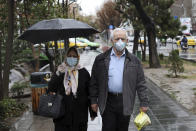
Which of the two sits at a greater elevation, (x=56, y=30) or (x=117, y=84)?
(x=56, y=30)

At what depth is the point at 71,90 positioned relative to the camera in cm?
420

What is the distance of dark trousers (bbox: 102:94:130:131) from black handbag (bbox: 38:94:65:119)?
0.56 meters

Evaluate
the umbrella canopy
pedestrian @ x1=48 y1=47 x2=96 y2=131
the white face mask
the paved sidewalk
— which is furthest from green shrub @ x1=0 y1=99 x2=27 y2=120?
the white face mask

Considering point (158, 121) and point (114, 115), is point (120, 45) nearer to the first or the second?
point (114, 115)

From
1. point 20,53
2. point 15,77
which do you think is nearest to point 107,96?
point 20,53

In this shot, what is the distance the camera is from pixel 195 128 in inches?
241

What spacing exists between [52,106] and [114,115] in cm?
79

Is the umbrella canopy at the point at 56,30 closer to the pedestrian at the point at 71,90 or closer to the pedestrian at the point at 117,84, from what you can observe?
the pedestrian at the point at 71,90

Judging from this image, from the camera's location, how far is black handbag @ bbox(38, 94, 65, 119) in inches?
163

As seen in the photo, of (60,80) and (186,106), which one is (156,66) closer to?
(186,106)

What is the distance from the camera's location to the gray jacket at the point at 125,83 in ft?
13.1

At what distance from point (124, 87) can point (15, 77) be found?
14301 mm

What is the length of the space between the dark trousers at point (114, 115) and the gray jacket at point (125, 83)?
7cm

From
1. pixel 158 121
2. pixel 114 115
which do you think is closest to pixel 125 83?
pixel 114 115
